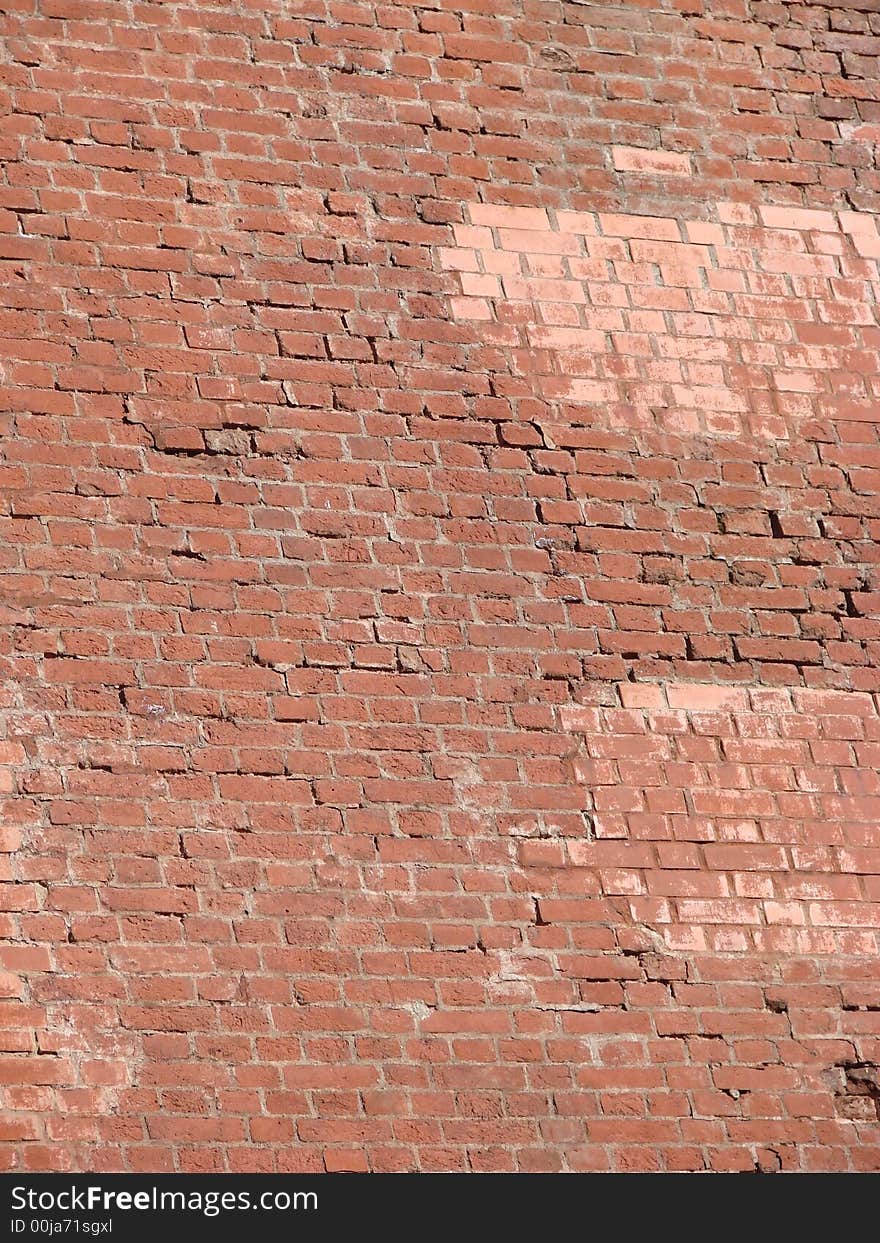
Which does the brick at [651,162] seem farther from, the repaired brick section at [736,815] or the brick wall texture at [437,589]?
the repaired brick section at [736,815]

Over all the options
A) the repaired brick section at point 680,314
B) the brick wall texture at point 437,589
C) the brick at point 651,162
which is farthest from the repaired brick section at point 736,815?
the brick at point 651,162

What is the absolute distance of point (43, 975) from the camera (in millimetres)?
4902

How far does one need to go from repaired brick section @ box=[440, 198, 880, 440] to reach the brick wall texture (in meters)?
0.02

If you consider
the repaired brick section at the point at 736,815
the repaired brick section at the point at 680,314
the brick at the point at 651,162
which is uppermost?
the brick at the point at 651,162

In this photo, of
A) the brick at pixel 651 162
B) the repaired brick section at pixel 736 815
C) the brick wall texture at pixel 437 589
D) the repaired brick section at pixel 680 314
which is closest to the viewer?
the brick wall texture at pixel 437 589

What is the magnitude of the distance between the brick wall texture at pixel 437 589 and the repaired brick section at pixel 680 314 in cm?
2

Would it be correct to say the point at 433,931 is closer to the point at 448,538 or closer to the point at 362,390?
the point at 448,538

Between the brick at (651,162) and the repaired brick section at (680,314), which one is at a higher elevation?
the brick at (651,162)

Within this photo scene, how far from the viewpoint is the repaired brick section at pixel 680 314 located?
233 inches

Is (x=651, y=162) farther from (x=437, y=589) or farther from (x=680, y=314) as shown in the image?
(x=437, y=589)

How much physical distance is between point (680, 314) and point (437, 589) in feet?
4.44

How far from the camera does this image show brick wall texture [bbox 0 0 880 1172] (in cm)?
502

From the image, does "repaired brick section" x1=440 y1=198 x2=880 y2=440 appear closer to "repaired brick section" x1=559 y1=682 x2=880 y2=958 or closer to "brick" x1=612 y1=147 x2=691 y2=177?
"brick" x1=612 y1=147 x2=691 y2=177

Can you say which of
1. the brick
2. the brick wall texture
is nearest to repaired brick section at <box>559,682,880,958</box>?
the brick wall texture
